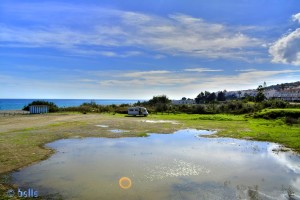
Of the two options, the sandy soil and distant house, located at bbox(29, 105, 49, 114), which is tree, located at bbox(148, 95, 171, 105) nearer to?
distant house, located at bbox(29, 105, 49, 114)

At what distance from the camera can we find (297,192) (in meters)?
10.3

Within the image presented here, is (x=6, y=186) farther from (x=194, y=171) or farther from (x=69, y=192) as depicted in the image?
(x=194, y=171)

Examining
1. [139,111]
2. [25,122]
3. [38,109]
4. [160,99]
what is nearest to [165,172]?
[25,122]

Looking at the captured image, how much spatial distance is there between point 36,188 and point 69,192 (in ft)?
4.17

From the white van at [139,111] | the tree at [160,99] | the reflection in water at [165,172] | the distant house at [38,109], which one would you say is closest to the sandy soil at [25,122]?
the reflection in water at [165,172]

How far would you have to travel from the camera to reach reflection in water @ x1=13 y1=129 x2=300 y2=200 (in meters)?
9.98

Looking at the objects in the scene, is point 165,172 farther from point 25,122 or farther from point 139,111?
point 139,111

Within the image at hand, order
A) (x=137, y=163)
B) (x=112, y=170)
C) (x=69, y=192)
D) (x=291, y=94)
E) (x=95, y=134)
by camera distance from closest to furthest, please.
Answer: (x=69, y=192)
(x=112, y=170)
(x=137, y=163)
(x=95, y=134)
(x=291, y=94)

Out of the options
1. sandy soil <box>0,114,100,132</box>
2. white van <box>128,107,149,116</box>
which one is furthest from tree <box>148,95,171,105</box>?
sandy soil <box>0,114,100,132</box>

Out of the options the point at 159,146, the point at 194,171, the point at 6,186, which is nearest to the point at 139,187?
the point at 194,171

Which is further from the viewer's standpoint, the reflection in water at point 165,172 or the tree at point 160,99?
the tree at point 160,99

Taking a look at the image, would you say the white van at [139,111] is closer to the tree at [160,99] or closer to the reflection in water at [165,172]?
the tree at [160,99]

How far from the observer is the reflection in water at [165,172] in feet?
32.7

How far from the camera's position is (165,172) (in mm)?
12508
